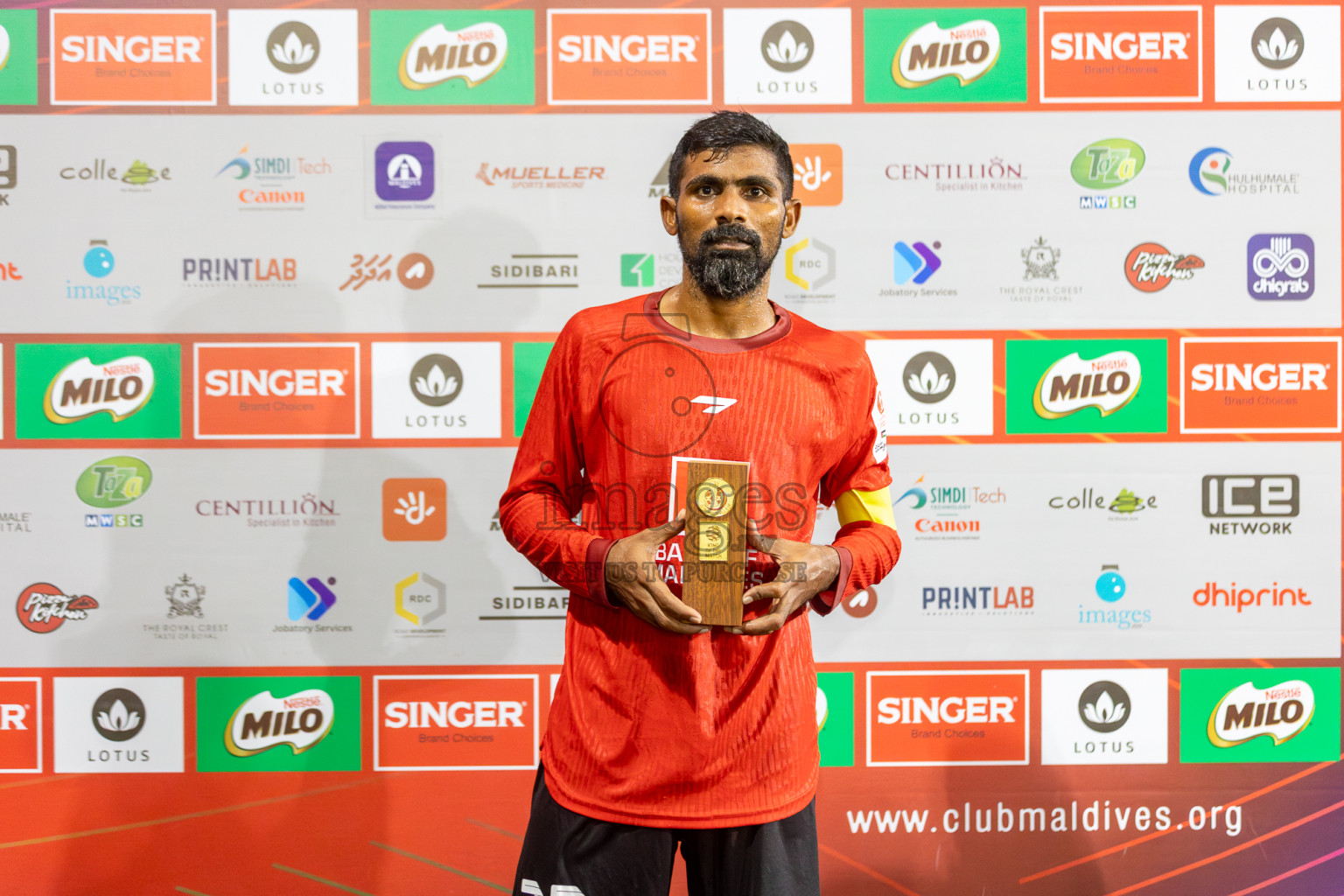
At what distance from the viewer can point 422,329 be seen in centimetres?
192

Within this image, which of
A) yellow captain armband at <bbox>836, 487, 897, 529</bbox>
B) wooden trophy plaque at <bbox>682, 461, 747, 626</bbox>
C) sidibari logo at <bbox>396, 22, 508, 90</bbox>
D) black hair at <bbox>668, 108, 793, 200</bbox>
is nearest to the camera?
wooden trophy plaque at <bbox>682, 461, 747, 626</bbox>

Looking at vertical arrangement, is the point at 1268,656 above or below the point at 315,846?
above

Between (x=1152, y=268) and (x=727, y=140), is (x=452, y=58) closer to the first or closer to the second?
(x=727, y=140)

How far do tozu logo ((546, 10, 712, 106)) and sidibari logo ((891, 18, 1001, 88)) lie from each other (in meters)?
0.46

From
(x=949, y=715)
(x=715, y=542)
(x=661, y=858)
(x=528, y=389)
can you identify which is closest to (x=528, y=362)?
(x=528, y=389)

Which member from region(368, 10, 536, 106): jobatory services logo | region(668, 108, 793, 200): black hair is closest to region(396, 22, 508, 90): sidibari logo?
region(368, 10, 536, 106): jobatory services logo

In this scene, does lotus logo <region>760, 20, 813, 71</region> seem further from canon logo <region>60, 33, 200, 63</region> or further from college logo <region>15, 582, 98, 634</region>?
college logo <region>15, 582, 98, 634</region>

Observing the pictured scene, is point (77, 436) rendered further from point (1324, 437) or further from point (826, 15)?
point (1324, 437)

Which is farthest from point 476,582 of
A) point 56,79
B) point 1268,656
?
point 1268,656

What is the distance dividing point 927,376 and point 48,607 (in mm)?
2157

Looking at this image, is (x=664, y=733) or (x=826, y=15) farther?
(x=826, y=15)

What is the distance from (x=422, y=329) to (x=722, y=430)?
1113mm

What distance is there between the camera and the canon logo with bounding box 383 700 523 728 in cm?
195

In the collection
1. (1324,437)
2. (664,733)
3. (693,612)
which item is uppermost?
(1324,437)
